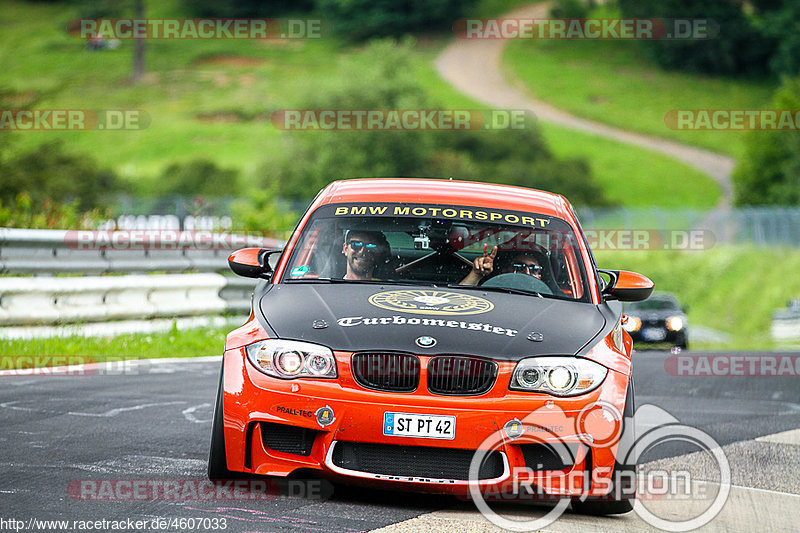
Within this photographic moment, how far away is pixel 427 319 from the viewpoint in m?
5.82

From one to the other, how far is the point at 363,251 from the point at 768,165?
66392 mm

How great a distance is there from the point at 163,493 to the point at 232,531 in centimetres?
77

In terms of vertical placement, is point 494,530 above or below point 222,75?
below

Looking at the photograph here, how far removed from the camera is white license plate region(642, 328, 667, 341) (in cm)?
2247

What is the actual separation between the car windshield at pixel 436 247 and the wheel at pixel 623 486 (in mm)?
1164

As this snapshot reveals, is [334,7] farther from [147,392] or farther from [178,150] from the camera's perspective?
[147,392]

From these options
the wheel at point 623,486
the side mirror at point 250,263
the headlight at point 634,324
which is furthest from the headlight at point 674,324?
the wheel at point 623,486

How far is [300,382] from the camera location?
554 centimetres

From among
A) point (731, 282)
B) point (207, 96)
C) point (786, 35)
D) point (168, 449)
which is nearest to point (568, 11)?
point (786, 35)

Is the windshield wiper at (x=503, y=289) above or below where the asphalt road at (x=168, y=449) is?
above

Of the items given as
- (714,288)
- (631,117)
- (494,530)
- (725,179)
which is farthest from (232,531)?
(631,117)

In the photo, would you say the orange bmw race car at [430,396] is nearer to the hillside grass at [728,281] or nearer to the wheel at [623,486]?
the wheel at [623,486]

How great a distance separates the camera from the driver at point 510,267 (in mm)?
6863

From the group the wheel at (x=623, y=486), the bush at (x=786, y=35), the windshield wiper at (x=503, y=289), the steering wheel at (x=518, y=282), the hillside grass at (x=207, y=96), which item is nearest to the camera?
the wheel at (x=623, y=486)
